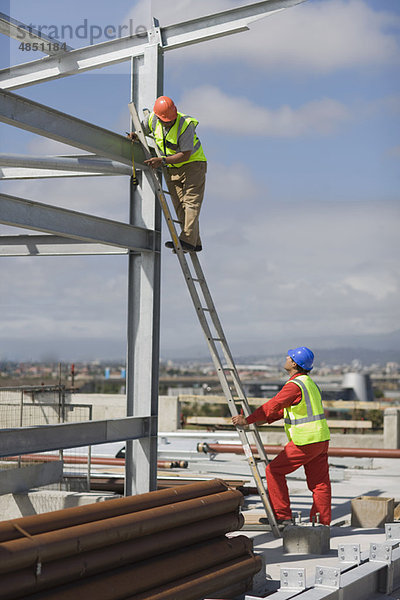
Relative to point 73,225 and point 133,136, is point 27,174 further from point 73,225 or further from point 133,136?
point 73,225

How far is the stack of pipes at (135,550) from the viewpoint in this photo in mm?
3982

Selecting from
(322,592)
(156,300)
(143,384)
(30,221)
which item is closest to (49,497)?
(143,384)

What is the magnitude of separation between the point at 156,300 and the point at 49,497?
2.58 metres

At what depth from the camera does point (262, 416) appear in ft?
25.4

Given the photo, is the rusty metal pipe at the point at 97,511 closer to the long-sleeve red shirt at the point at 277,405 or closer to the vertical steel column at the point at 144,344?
the long-sleeve red shirt at the point at 277,405

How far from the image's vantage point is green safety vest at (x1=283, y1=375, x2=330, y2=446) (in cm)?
784

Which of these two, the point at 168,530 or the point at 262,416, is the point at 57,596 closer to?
the point at 168,530

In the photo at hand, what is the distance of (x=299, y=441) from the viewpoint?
309 inches

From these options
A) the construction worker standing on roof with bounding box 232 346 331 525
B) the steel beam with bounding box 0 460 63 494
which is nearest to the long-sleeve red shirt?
the construction worker standing on roof with bounding box 232 346 331 525

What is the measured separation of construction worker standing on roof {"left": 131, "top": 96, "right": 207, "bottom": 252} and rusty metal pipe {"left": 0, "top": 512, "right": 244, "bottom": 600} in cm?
375

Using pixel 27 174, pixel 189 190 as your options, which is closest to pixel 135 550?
pixel 189 190

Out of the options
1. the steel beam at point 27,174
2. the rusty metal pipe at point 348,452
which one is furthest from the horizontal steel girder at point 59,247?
the rusty metal pipe at point 348,452

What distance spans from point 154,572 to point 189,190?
15.5ft

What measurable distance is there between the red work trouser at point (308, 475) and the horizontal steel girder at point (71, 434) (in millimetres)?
1314
